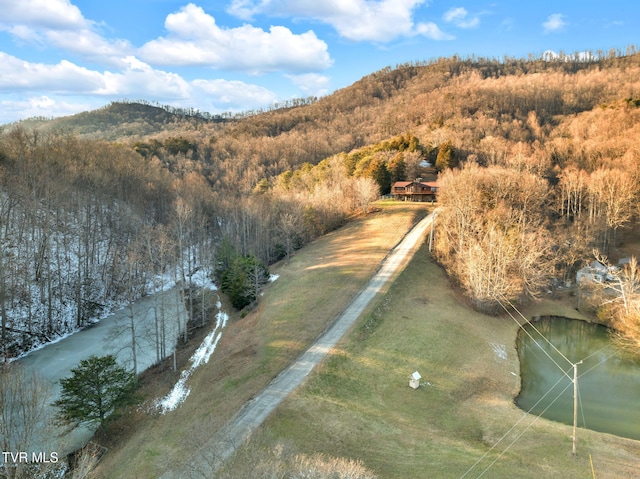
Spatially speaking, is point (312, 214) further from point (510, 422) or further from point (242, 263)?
point (510, 422)

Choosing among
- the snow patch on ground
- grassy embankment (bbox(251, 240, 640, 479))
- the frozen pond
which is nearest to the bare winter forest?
the frozen pond

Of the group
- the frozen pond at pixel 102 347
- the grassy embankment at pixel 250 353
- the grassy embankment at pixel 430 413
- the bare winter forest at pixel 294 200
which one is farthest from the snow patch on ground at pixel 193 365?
the grassy embankment at pixel 430 413

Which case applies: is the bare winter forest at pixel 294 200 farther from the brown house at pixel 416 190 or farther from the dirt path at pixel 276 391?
the dirt path at pixel 276 391

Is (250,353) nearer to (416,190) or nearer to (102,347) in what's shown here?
(102,347)

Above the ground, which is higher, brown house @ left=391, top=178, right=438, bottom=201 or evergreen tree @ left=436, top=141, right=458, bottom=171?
evergreen tree @ left=436, top=141, right=458, bottom=171

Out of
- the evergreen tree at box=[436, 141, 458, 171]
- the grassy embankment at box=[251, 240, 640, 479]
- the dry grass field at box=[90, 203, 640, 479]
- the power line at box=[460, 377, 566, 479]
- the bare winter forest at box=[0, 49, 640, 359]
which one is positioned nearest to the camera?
the power line at box=[460, 377, 566, 479]

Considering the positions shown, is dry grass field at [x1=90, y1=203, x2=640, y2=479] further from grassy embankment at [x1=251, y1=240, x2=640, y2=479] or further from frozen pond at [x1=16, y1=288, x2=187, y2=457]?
frozen pond at [x1=16, y1=288, x2=187, y2=457]
